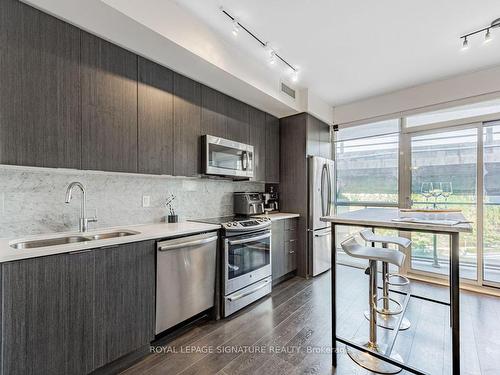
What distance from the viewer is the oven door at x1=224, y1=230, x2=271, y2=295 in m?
2.42

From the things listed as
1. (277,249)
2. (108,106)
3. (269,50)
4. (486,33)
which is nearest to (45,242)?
(108,106)

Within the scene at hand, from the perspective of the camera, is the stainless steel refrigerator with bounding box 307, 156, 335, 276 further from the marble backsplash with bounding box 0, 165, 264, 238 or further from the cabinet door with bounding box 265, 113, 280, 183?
the marble backsplash with bounding box 0, 165, 264, 238

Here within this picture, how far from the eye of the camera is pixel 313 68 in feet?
9.89

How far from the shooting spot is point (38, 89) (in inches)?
61.9

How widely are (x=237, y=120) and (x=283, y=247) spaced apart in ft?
5.96

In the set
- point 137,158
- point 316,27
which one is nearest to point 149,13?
Answer: point 137,158

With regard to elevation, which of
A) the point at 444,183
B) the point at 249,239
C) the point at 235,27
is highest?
the point at 235,27

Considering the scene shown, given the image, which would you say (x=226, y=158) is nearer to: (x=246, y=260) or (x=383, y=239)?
(x=246, y=260)

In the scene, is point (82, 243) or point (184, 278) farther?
point (184, 278)

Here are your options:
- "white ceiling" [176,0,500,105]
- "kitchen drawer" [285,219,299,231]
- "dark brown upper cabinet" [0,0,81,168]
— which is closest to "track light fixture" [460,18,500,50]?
"white ceiling" [176,0,500,105]

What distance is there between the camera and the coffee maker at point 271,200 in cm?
366

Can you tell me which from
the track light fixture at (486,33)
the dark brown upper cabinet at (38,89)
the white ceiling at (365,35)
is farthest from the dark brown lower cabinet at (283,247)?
the track light fixture at (486,33)

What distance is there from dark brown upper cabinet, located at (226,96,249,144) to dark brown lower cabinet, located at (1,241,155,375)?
67.7 inches

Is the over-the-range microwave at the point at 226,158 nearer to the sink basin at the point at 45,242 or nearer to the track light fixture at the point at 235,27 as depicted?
the track light fixture at the point at 235,27
